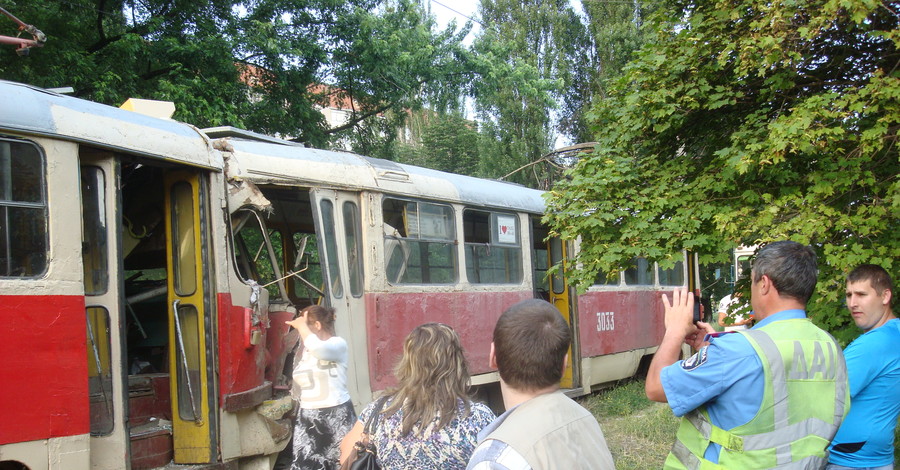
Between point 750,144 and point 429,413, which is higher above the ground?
point 750,144

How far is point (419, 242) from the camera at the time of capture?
25.7 feet

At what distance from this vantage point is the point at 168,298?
5.88 metres

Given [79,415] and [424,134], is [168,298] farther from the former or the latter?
[424,134]

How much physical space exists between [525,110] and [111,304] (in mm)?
21837

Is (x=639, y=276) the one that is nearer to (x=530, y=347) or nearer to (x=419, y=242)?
Answer: (x=419, y=242)

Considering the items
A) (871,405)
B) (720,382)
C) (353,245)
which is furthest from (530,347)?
(353,245)

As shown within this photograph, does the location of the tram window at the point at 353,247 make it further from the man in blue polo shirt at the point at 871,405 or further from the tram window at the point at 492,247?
the man in blue polo shirt at the point at 871,405

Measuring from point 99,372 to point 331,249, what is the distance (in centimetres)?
235

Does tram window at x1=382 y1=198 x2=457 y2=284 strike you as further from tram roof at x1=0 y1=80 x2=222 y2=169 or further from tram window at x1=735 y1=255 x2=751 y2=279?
tram window at x1=735 y1=255 x2=751 y2=279

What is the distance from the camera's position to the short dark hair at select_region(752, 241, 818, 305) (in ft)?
8.91

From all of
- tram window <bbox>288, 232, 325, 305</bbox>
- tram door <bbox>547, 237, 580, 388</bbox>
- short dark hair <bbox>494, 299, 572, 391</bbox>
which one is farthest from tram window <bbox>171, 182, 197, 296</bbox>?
tram door <bbox>547, 237, 580, 388</bbox>

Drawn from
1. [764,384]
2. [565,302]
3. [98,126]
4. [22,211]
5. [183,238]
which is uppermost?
[98,126]

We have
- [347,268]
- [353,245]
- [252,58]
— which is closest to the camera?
[347,268]

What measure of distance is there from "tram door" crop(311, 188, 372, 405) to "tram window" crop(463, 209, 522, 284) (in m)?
1.75
